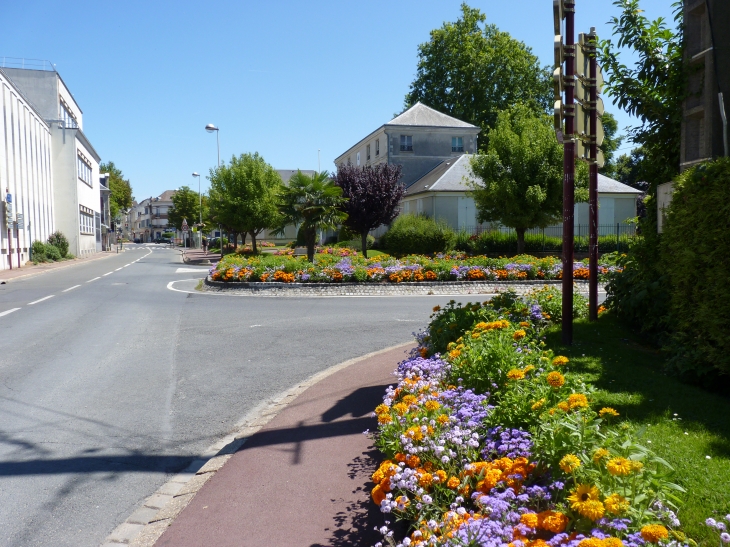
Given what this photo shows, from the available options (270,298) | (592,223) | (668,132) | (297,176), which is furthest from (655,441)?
(297,176)

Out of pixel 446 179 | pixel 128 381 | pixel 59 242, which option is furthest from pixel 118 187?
pixel 128 381

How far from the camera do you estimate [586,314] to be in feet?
29.2

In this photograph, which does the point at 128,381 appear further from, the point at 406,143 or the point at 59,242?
the point at 406,143

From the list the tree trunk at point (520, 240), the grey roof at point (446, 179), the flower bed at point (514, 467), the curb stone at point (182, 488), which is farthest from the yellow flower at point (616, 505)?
the grey roof at point (446, 179)

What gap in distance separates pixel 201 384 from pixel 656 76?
6912mm

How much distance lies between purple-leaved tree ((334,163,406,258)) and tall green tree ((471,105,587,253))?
5.66 m

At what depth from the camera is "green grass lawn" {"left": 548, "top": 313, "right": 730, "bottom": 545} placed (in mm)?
3115

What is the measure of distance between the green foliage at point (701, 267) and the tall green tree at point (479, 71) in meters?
52.2

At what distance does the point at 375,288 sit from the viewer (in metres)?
19.0

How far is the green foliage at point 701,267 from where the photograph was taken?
5.07 metres

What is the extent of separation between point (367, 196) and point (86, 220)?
1329 inches

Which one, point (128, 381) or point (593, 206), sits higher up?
point (593, 206)

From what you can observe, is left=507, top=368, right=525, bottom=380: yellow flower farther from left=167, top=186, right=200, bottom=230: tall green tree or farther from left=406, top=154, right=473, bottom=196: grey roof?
left=167, top=186, right=200, bottom=230: tall green tree

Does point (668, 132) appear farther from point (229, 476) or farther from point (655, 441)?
point (229, 476)
